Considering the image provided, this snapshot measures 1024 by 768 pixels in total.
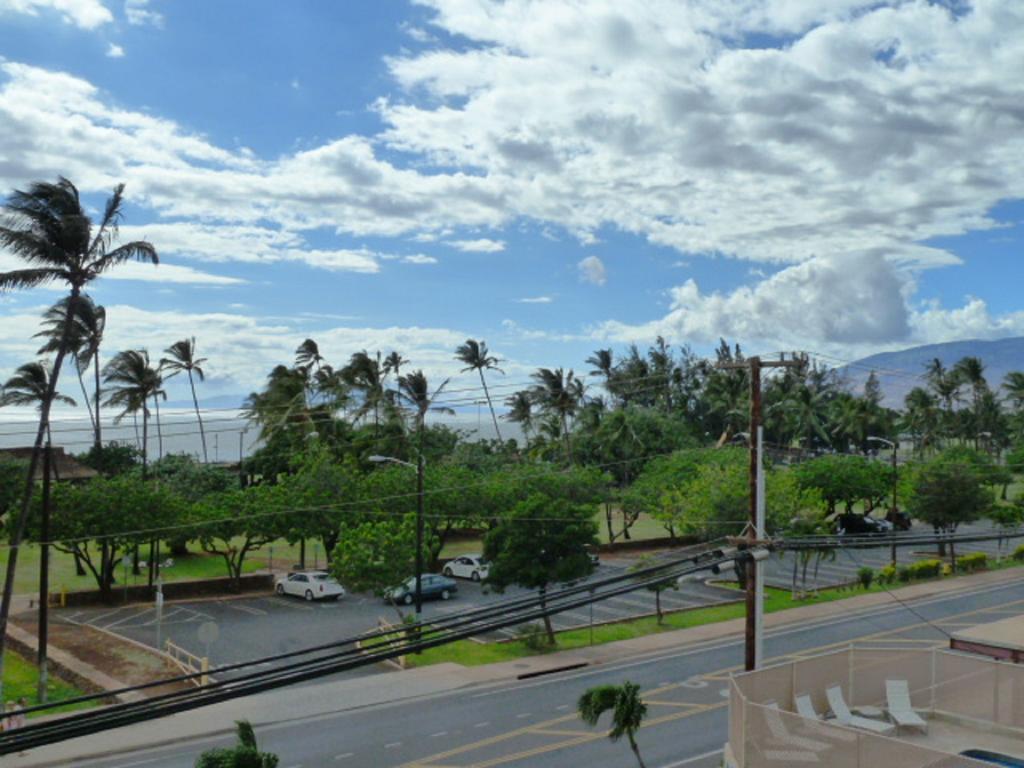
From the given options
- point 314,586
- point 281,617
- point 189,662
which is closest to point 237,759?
point 189,662

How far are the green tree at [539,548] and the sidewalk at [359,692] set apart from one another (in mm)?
2548

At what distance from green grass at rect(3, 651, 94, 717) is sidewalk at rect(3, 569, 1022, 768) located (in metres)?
4.23

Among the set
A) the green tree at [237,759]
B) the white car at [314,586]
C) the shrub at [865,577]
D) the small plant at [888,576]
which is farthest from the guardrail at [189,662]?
the small plant at [888,576]

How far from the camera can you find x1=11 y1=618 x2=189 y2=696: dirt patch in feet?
92.5

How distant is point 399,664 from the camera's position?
3014 cm

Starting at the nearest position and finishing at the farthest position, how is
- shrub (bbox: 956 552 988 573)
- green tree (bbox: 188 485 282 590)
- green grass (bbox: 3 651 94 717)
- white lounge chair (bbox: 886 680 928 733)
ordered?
white lounge chair (bbox: 886 680 928 733), green grass (bbox: 3 651 94 717), green tree (bbox: 188 485 282 590), shrub (bbox: 956 552 988 573)

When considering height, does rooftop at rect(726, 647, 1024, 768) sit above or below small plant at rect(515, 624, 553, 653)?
above

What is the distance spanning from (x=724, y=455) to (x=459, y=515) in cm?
1790

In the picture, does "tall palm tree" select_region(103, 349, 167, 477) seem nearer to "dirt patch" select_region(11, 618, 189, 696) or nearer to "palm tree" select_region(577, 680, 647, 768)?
"dirt patch" select_region(11, 618, 189, 696)

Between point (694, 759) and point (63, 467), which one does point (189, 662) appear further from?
point (63, 467)

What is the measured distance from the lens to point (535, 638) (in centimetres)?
3209

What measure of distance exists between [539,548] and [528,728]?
9657 mm

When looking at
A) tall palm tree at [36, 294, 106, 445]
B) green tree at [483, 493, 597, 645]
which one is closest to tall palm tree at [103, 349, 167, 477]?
tall palm tree at [36, 294, 106, 445]

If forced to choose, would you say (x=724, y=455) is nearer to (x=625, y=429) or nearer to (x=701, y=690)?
(x=625, y=429)
